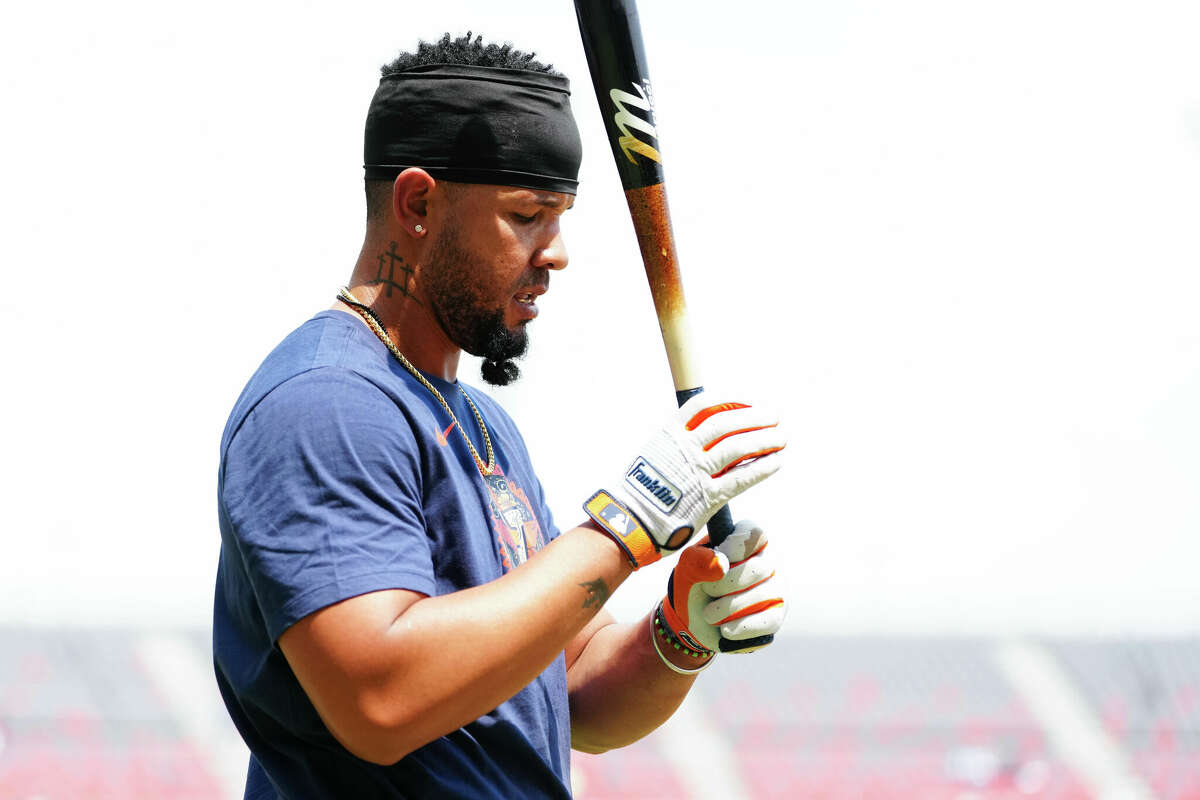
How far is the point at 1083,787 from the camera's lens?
24.1 ft

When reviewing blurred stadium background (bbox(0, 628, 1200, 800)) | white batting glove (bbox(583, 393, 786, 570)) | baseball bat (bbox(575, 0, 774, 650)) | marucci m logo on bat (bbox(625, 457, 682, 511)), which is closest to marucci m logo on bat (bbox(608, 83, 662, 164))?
baseball bat (bbox(575, 0, 774, 650))

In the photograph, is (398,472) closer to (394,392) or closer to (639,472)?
(394,392)

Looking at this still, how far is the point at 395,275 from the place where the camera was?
2051 millimetres

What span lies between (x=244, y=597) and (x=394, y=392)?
0.35 m

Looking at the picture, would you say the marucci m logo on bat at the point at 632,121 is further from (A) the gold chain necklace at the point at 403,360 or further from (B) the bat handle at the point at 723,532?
(A) the gold chain necklace at the point at 403,360

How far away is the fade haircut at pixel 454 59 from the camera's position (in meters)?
2.12

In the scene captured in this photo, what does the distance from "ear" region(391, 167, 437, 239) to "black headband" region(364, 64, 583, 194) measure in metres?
0.02

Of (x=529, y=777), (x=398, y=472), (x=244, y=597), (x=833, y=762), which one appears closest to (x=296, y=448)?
(x=398, y=472)

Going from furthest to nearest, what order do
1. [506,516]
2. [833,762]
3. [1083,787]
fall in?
[833,762] < [1083,787] < [506,516]

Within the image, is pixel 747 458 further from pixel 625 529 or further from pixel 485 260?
pixel 485 260

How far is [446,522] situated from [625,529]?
260 millimetres

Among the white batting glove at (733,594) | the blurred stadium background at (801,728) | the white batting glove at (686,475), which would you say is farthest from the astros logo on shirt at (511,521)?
the blurred stadium background at (801,728)

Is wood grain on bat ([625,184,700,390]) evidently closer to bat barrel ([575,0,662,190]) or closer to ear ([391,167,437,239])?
bat barrel ([575,0,662,190])

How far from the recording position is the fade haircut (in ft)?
6.95
